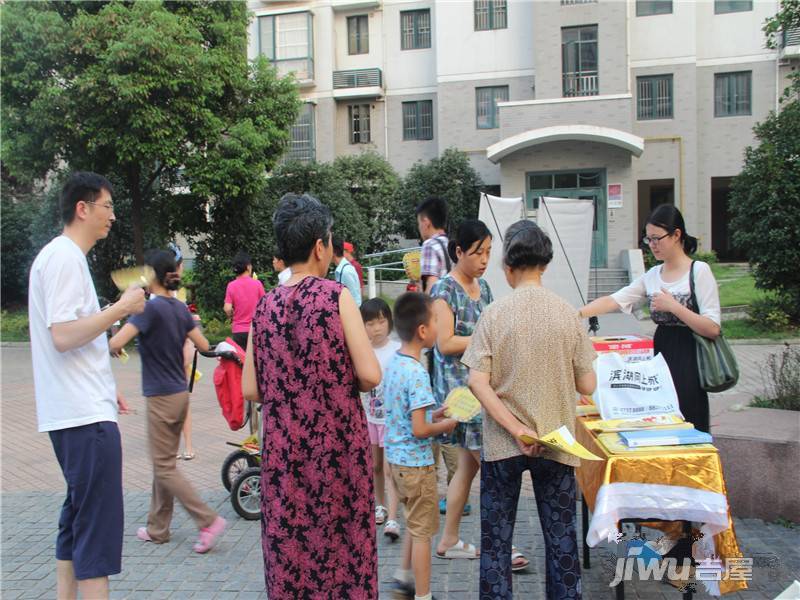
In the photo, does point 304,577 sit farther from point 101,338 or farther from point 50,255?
point 50,255

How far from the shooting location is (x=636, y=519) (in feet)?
11.2

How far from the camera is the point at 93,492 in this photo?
3.32 m

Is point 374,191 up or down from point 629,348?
up

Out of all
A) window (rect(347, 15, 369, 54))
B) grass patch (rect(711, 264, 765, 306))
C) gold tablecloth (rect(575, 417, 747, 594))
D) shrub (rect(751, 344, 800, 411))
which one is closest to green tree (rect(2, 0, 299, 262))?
grass patch (rect(711, 264, 765, 306))

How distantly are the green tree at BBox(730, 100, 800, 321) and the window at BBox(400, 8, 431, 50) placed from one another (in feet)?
56.7

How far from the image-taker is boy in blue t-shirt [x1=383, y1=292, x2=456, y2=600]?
377cm

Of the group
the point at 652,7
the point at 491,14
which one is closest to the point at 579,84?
the point at 652,7

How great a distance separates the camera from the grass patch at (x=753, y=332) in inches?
536

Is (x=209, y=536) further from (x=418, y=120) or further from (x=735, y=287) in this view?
(x=418, y=120)

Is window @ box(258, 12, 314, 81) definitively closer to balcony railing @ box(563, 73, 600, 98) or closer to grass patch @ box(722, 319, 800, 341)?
balcony railing @ box(563, 73, 600, 98)

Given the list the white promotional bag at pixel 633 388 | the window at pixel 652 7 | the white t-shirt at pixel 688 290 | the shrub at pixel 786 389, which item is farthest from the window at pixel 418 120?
the white promotional bag at pixel 633 388

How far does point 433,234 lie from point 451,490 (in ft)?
6.81

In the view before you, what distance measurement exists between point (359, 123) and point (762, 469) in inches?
1017

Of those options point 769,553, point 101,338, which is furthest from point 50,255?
point 769,553
